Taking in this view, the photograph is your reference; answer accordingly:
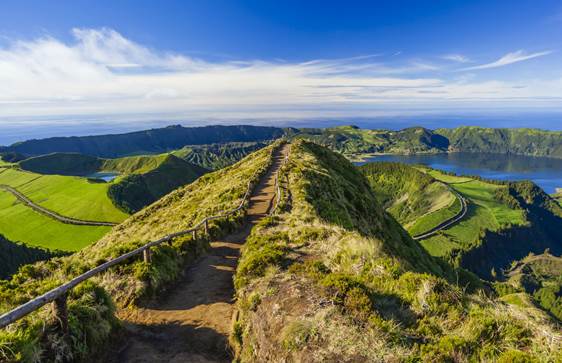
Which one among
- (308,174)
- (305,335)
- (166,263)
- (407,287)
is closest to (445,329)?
(407,287)

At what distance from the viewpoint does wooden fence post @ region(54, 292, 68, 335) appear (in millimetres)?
7598

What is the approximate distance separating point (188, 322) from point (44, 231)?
570 feet

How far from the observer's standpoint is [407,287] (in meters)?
9.38

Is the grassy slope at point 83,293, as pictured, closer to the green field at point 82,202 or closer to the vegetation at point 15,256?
the vegetation at point 15,256

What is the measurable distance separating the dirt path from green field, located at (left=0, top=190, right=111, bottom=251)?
138317mm

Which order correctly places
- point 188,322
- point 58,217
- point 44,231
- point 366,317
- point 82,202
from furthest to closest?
1. point 82,202
2. point 58,217
3. point 44,231
4. point 188,322
5. point 366,317

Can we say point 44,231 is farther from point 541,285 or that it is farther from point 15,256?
Answer: point 541,285

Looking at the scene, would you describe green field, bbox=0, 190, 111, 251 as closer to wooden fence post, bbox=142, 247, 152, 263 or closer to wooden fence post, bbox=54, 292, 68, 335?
wooden fence post, bbox=142, 247, 152, 263

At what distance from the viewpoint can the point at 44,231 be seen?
14362cm

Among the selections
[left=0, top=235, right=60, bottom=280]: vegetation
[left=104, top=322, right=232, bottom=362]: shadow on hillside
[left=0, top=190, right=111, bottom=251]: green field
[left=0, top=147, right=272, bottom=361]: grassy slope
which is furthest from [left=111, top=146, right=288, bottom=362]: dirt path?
[left=0, top=190, right=111, bottom=251]: green field

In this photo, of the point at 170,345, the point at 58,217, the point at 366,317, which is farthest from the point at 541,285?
the point at 58,217

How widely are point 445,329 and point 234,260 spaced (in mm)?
13251

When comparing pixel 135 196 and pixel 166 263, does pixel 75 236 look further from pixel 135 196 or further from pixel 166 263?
pixel 166 263

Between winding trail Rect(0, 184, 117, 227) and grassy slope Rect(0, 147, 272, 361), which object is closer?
grassy slope Rect(0, 147, 272, 361)
